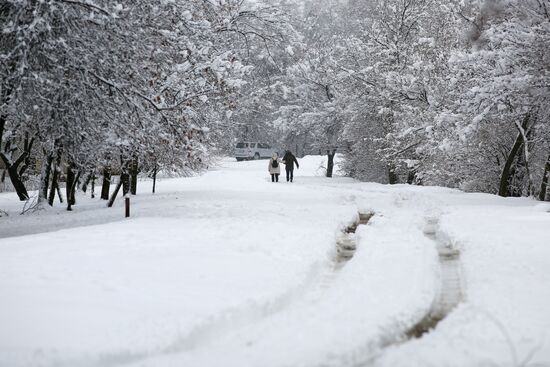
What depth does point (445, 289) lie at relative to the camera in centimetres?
777

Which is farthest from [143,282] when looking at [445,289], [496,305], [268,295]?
[496,305]

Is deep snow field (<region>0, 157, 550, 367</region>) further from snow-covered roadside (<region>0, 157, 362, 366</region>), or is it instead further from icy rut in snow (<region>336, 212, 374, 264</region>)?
icy rut in snow (<region>336, 212, 374, 264</region>)

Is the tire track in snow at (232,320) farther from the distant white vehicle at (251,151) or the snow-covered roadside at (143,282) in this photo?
the distant white vehicle at (251,151)

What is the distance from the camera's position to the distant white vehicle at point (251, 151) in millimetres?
56031

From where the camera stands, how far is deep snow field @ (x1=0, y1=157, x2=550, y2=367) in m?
5.27

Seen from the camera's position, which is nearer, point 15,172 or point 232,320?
point 232,320

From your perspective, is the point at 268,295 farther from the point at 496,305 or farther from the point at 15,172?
the point at 15,172

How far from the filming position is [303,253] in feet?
32.0

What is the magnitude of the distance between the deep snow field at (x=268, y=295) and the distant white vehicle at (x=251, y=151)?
42.7 metres

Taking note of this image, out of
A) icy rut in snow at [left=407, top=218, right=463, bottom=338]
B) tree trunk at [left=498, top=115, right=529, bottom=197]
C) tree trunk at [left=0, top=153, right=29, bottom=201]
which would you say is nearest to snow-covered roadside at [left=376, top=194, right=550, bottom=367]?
icy rut in snow at [left=407, top=218, right=463, bottom=338]

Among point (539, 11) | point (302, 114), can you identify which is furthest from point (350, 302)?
point (302, 114)

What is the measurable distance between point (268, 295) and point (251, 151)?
49.4 metres

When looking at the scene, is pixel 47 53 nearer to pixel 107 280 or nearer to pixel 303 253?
pixel 107 280

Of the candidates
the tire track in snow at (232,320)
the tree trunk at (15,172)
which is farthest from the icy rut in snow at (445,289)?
the tree trunk at (15,172)
